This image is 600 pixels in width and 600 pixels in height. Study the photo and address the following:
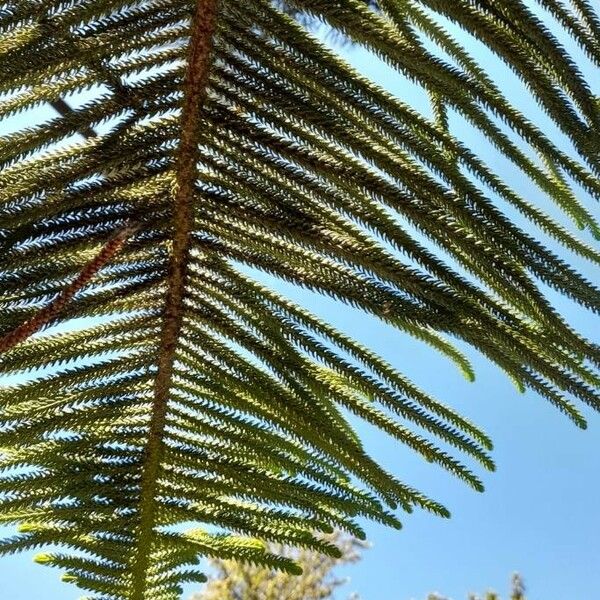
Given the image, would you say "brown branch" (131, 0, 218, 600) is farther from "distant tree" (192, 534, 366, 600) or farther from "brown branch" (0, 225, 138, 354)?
"distant tree" (192, 534, 366, 600)

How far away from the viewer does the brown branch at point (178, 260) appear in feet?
3.92

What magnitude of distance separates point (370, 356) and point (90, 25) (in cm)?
84

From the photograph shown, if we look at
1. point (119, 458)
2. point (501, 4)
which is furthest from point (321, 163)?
point (119, 458)

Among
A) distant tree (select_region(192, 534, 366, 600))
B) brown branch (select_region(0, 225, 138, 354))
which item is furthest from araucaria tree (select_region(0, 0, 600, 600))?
distant tree (select_region(192, 534, 366, 600))

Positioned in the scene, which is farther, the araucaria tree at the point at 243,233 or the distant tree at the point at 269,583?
the distant tree at the point at 269,583

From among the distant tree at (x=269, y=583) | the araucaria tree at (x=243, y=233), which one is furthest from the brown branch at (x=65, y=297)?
the distant tree at (x=269, y=583)

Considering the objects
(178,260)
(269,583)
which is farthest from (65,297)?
(269,583)

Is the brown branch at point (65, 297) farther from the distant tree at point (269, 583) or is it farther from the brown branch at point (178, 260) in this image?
the distant tree at point (269, 583)

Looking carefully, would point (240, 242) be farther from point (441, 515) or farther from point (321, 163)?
point (441, 515)

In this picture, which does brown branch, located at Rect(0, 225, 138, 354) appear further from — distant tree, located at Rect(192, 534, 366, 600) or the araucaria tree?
distant tree, located at Rect(192, 534, 366, 600)

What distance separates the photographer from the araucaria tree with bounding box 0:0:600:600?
1.22 m

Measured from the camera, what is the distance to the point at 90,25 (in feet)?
4.00

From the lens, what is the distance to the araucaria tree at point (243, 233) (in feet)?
3.99

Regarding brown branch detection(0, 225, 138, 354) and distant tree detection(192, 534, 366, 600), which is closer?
brown branch detection(0, 225, 138, 354)
